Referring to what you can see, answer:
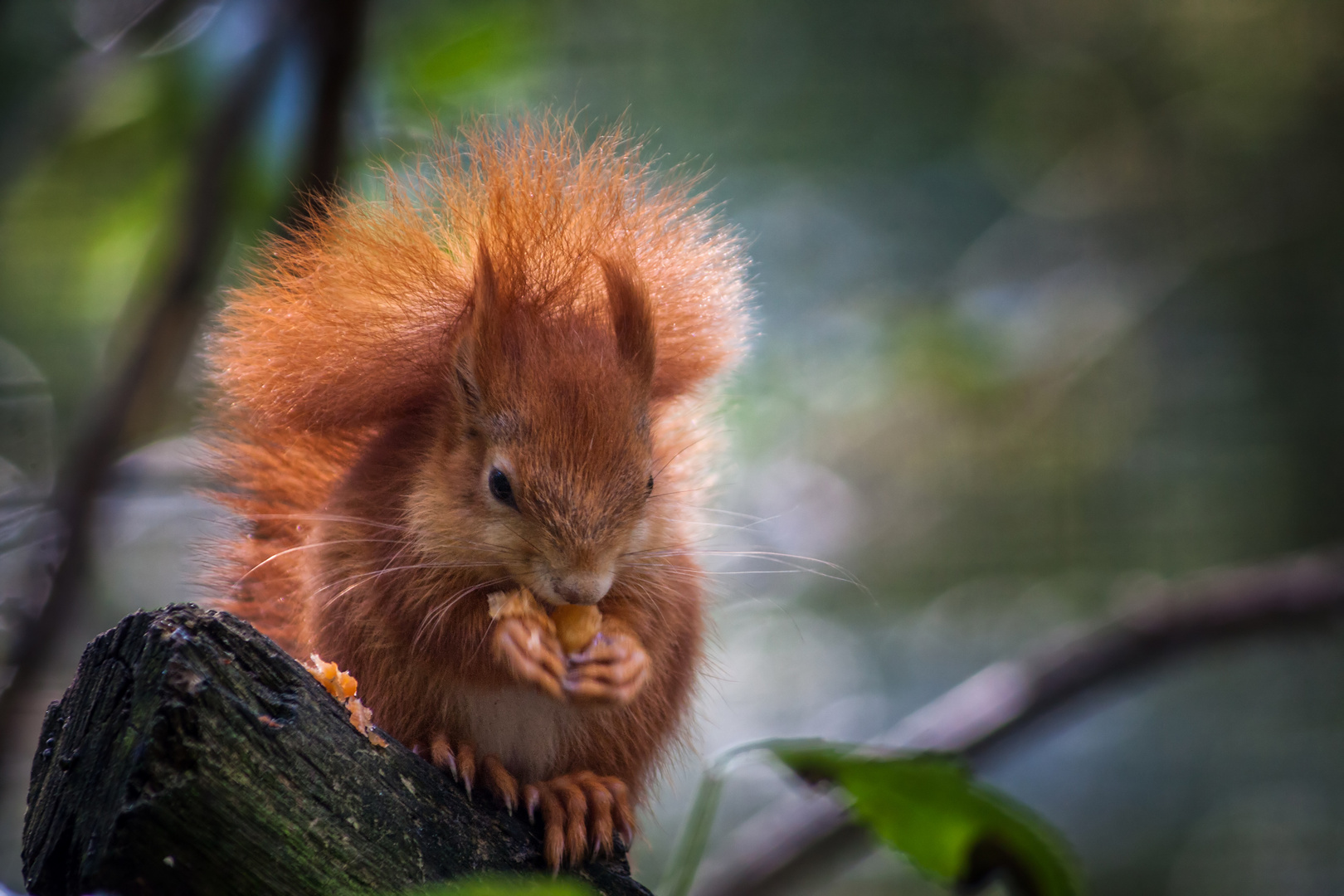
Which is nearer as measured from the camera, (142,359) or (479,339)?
(479,339)

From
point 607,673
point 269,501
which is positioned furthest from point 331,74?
point 607,673

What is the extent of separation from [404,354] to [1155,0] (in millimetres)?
3665

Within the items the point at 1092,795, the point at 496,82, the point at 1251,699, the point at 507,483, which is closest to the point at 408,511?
the point at 507,483

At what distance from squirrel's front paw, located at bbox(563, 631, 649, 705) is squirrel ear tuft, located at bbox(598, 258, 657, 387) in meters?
0.35

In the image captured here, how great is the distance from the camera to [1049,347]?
3.53 meters

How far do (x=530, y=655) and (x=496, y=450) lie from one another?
9.6 inches

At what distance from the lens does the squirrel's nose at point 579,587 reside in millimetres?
1163

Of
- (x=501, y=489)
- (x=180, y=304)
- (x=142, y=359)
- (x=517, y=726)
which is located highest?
(x=180, y=304)

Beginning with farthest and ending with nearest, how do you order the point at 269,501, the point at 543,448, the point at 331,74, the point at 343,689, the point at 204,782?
1. the point at 331,74
2. the point at 269,501
3. the point at 543,448
4. the point at 343,689
5. the point at 204,782

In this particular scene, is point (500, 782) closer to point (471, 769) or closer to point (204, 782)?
point (471, 769)

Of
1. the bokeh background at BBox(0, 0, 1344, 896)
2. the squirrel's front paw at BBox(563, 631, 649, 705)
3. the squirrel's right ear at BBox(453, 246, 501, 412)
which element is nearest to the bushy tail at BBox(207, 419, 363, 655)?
the squirrel's right ear at BBox(453, 246, 501, 412)

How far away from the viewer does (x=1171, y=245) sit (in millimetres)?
3920

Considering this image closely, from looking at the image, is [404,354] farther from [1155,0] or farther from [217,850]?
[1155,0]

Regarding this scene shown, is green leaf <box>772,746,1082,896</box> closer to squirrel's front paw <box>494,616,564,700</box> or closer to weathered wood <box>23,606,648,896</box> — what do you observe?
squirrel's front paw <box>494,616,564,700</box>
